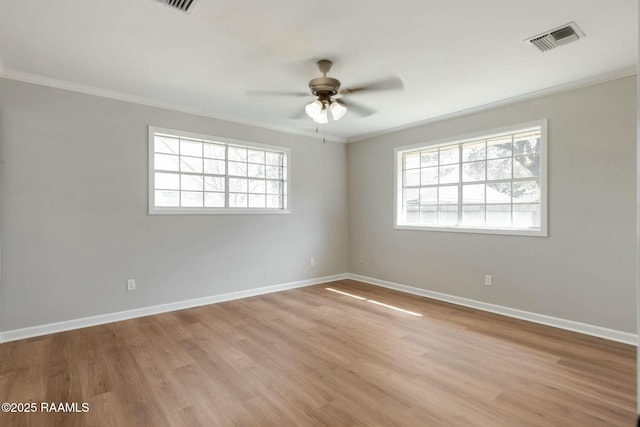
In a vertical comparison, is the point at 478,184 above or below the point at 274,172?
below

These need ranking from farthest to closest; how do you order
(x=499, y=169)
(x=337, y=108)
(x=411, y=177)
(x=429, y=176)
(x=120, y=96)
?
(x=411, y=177)
(x=429, y=176)
(x=499, y=169)
(x=120, y=96)
(x=337, y=108)

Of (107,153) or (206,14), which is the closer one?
(206,14)

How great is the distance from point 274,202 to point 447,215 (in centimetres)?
268

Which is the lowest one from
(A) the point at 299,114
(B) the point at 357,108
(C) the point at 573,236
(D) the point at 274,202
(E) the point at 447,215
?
(C) the point at 573,236

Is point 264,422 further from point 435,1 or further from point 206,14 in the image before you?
point 435,1

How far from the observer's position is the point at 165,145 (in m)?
4.03

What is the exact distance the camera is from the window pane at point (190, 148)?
13.6 feet

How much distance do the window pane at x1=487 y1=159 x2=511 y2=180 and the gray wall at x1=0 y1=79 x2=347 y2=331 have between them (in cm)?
328

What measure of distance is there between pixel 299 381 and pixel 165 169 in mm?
3088

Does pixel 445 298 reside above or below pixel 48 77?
below

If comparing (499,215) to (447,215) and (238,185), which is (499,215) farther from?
(238,185)

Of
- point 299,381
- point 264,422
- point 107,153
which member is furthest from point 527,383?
point 107,153

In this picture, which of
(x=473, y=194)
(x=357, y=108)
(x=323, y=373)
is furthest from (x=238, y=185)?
(x=473, y=194)

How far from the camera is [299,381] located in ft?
7.67
